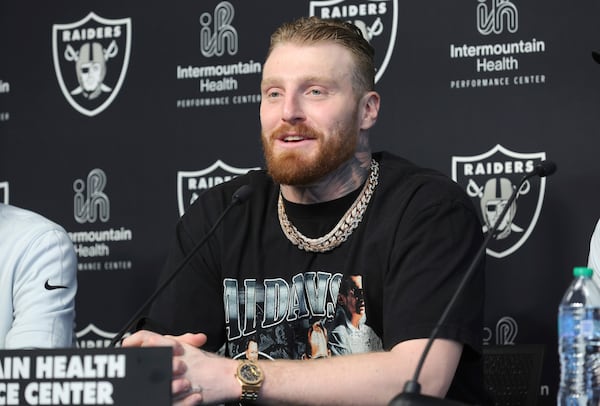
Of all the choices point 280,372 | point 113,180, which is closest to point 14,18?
point 113,180

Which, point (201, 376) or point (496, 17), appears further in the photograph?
point (496, 17)

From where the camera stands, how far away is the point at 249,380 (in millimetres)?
1990

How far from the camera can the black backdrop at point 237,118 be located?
10.5 feet

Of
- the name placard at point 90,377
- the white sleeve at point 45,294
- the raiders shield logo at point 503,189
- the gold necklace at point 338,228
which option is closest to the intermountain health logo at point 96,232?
the white sleeve at point 45,294

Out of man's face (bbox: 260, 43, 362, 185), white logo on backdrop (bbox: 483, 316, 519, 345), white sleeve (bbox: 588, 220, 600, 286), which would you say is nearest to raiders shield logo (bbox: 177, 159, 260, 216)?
white logo on backdrop (bbox: 483, 316, 519, 345)

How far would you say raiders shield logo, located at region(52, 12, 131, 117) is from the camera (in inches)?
152

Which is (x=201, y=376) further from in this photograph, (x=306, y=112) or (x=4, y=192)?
(x=4, y=192)

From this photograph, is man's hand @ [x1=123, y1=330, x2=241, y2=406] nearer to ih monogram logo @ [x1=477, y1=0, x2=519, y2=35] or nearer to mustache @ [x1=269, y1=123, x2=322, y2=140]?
mustache @ [x1=269, y1=123, x2=322, y2=140]

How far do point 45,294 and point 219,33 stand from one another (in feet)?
4.19

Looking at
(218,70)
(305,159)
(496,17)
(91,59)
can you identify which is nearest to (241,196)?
(305,159)

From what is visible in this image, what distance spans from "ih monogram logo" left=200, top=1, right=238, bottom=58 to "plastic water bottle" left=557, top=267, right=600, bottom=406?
1650 mm

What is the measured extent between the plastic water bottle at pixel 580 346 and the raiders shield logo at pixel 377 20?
4.01ft

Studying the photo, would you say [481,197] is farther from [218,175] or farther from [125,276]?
[125,276]

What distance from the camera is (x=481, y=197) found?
3.29m
